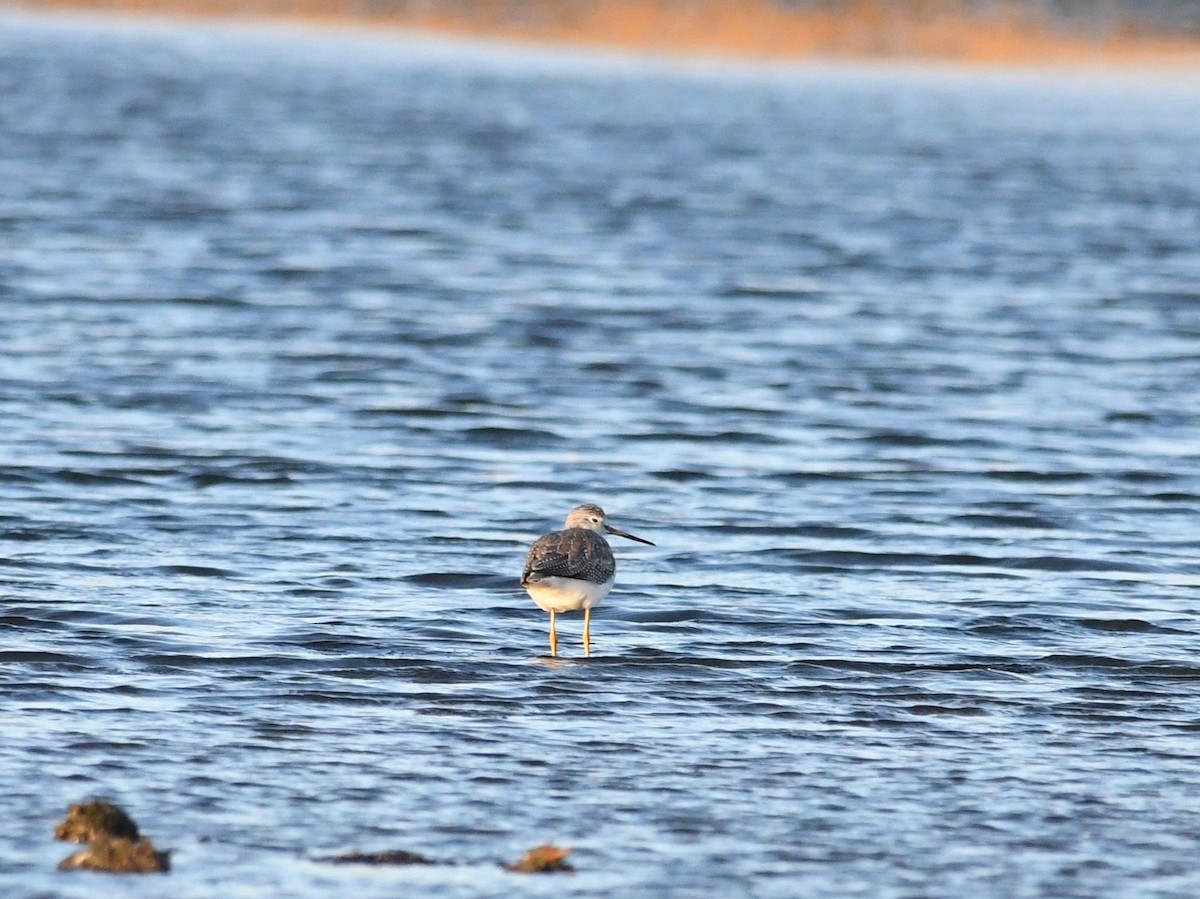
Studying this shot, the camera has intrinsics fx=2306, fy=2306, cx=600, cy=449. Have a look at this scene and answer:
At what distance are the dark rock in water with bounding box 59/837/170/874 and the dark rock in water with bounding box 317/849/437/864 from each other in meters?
0.70

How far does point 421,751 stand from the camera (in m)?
11.0

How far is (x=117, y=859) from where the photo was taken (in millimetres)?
9055

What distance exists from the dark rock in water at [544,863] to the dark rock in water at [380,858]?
373 mm

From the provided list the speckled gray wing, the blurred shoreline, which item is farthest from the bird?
the blurred shoreline

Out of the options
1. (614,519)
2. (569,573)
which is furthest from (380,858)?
(614,519)

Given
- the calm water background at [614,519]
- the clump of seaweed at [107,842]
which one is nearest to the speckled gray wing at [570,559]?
the calm water background at [614,519]

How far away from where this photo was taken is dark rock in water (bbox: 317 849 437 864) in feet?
30.7

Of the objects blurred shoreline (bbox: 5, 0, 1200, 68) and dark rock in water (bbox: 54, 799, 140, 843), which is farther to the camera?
blurred shoreline (bbox: 5, 0, 1200, 68)

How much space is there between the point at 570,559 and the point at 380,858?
386 centimetres

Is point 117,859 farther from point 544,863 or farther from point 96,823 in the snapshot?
point 544,863

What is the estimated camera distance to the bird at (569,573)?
12.9 m

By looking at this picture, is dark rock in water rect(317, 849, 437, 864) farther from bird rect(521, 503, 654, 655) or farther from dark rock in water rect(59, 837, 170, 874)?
bird rect(521, 503, 654, 655)

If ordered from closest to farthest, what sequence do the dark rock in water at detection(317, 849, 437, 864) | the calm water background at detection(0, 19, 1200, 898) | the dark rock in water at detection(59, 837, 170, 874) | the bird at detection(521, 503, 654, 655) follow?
the dark rock in water at detection(59, 837, 170, 874), the dark rock in water at detection(317, 849, 437, 864), the calm water background at detection(0, 19, 1200, 898), the bird at detection(521, 503, 654, 655)

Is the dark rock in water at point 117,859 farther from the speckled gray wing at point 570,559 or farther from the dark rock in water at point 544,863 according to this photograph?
the speckled gray wing at point 570,559
